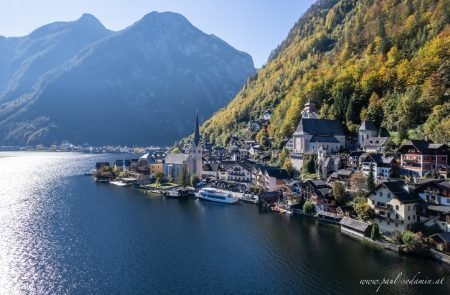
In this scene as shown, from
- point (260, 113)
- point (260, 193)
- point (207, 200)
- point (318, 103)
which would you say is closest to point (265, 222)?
point (260, 193)

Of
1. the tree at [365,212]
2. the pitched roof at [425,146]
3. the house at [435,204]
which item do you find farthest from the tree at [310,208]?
the pitched roof at [425,146]

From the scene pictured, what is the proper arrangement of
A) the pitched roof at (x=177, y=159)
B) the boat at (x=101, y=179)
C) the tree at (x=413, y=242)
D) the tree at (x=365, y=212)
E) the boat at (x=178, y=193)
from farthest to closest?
the boat at (x=101, y=179)
the pitched roof at (x=177, y=159)
the boat at (x=178, y=193)
the tree at (x=365, y=212)
the tree at (x=413, y=242)

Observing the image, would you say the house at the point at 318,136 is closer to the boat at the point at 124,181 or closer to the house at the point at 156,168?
the house at the point at 156,168

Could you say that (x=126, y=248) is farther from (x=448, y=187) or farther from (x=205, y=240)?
(x=448, y=187)

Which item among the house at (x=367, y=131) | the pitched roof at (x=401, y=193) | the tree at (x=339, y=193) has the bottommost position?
the tree at (x=339, y=193)

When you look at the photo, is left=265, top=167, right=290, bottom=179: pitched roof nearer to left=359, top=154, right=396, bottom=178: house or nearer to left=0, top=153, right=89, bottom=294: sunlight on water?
left=359, top=154, right=396, bottom=178: house

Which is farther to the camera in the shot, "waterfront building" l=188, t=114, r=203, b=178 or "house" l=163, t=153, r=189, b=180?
"house" l=163, t=153, r=189, b=180

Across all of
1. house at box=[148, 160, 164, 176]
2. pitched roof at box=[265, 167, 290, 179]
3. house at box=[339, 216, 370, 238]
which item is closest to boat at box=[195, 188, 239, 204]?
pitched roof at box=[265, 167, 290, 179]
